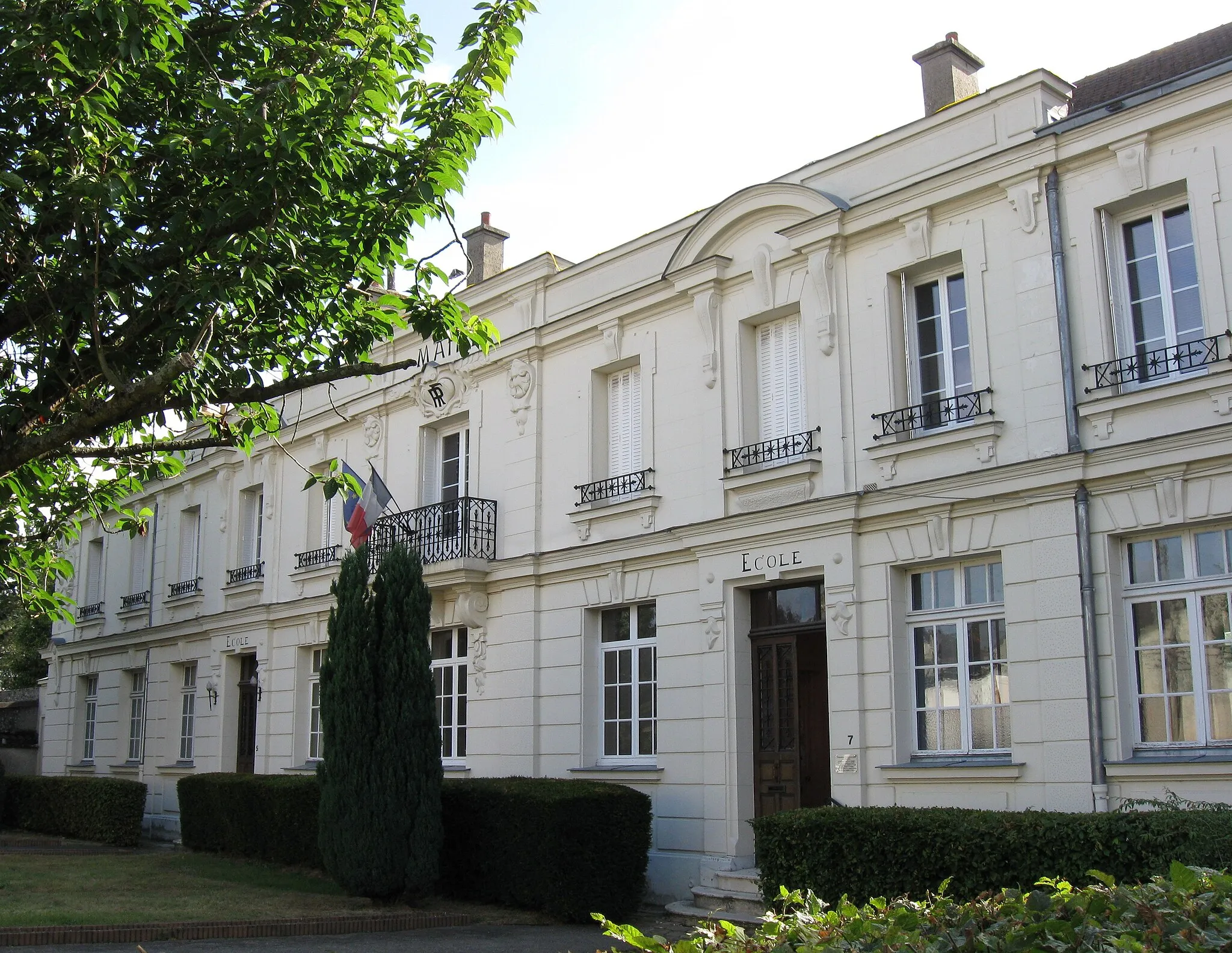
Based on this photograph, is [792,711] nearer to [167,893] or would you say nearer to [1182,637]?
[1182,637]

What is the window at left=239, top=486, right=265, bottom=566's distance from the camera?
22547 millimetres

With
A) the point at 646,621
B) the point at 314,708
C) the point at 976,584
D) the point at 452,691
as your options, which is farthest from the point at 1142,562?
the point at 314,708

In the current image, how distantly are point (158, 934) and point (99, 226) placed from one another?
6.03 m

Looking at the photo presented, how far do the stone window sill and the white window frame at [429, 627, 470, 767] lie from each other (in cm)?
687

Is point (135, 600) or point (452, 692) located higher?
point (135, 600)

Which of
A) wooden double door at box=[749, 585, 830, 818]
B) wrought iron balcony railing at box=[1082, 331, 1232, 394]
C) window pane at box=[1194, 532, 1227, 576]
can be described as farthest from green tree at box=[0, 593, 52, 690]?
window pane at box=[1194, 532, 1227, 576]

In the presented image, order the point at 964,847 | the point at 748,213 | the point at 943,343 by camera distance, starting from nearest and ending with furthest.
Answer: the point at 964,847, the point at 943,343, the point at 748,213

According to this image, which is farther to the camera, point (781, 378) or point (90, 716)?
point (90, 716)

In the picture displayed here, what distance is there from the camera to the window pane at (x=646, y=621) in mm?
14750

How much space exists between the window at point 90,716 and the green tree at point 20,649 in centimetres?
682

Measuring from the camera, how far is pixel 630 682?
14.8 metres

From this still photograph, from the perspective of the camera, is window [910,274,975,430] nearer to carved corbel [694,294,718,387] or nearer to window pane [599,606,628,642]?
carved corbel [694,294,718,387]

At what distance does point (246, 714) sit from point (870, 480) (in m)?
14.0

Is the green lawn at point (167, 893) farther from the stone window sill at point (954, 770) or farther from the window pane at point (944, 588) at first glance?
the window pane at point (944, 588)
